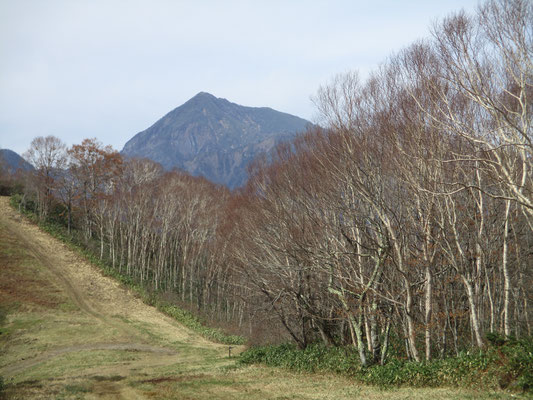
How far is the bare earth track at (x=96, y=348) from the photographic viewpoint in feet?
41.9

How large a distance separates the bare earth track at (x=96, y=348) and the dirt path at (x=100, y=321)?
0.22 feet

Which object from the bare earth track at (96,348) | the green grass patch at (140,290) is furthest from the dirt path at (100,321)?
the green grass patch at (140,290)

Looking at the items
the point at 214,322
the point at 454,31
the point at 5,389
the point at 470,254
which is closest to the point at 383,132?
the point at 454,31

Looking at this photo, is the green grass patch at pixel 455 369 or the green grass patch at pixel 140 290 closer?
the green grass patch at pixel 455 369

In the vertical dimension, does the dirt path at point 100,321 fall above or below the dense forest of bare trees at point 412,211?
below

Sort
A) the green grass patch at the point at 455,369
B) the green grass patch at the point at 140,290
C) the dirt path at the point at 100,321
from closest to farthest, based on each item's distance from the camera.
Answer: the green grass patch at the point at 455,369 → the dirt path at the point at 100,321 → the green grass patch at the point at 140,290

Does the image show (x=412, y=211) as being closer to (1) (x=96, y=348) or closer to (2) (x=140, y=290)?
(1) (x=96, y=348)

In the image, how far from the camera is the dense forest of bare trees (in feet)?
34.6

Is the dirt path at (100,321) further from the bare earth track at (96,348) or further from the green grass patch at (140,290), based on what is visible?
the green grass patch at (140,290)

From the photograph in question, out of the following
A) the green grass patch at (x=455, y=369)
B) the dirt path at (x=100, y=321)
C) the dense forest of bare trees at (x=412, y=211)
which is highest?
the dense forest of bare trees at (x=412, y=211)

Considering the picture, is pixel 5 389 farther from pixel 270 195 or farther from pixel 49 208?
pixel 49 208

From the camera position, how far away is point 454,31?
10523mm

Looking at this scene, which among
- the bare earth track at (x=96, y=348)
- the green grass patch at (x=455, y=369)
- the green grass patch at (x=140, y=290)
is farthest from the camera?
the green grass patch at (x=140, y=290)

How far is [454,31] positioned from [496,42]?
41.7 inches
